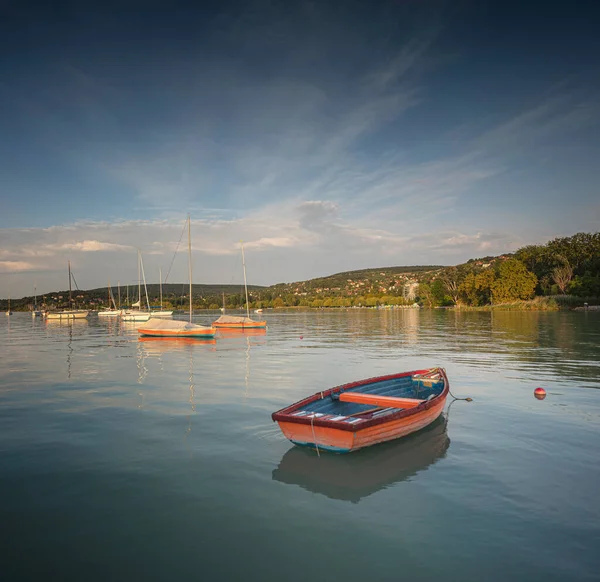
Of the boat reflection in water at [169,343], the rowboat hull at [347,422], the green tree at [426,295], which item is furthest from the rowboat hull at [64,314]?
the green tree at [426,295]

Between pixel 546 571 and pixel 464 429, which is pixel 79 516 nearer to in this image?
pixel 546 571

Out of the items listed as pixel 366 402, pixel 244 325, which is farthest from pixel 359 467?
pixel 244 325

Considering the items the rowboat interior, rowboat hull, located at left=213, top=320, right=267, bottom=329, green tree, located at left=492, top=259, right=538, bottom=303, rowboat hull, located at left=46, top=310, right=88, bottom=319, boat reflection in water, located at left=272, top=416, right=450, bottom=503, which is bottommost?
boat reflection in water, located at left=272, top=416, right=450, bottom=503

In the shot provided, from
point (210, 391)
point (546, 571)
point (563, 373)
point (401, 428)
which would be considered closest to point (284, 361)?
point (210, 391)

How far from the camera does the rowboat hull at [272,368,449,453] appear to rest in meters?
10.7

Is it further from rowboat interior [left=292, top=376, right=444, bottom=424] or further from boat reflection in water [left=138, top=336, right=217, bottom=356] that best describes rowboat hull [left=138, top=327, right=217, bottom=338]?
rowboat interior [left=292, top=376, right=444, bottom=424]

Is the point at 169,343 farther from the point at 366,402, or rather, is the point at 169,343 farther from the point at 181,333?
the point at 366,402

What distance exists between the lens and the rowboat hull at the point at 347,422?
1070 cm

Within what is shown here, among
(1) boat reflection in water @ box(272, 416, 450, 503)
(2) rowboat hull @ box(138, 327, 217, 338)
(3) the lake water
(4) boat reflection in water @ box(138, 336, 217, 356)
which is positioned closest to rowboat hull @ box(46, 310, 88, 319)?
(4) boat reflection in water @ box(138, 336, 217, 356)

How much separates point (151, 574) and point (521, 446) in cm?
987

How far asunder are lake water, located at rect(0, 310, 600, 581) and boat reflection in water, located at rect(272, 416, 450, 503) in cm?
5

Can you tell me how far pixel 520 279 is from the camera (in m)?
123

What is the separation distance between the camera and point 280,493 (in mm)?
9398

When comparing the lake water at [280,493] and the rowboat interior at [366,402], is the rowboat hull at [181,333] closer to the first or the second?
the lake water at [280,493]
